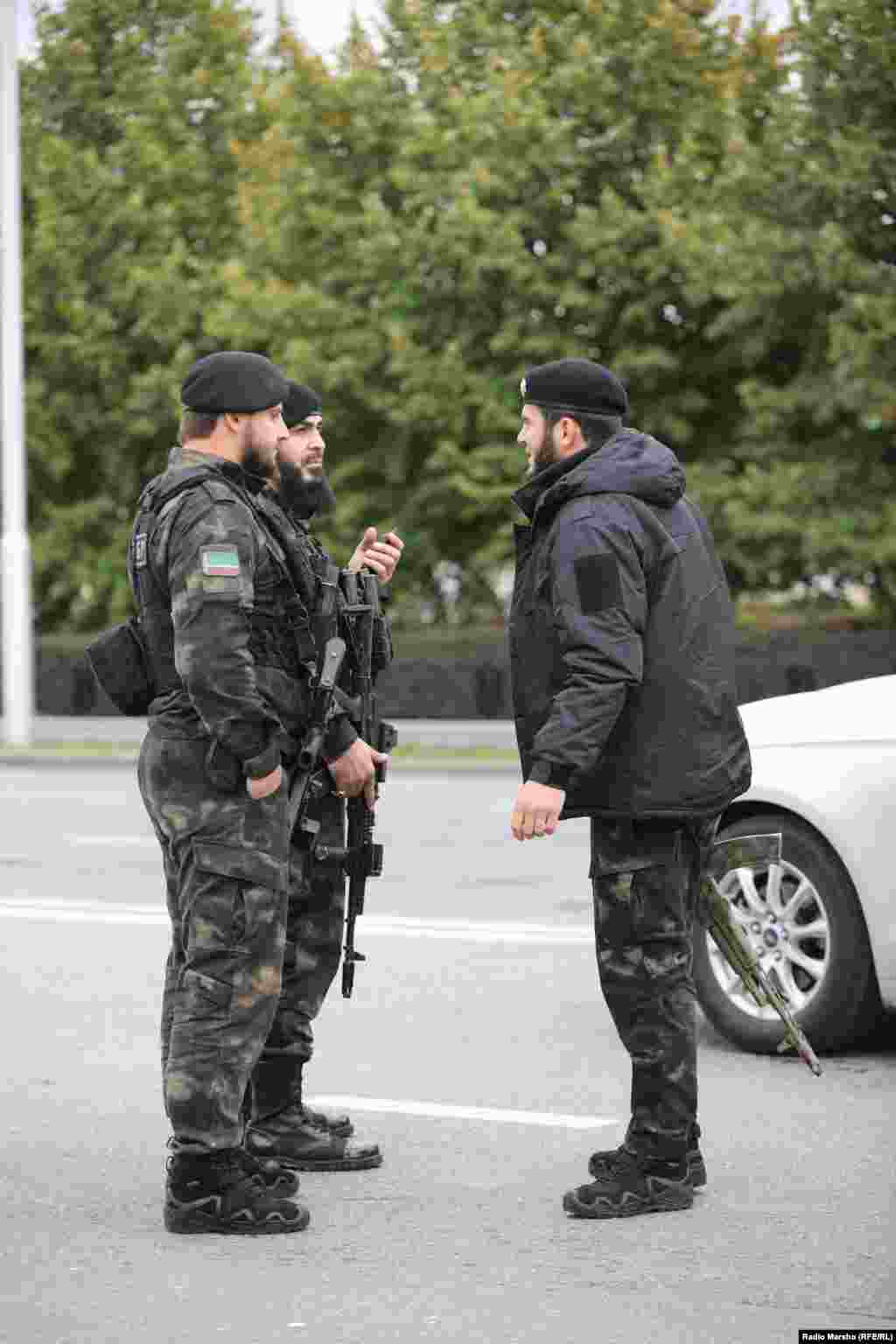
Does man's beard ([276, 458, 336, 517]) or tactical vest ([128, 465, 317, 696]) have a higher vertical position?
man's beard ([276, 458, 336, 517])

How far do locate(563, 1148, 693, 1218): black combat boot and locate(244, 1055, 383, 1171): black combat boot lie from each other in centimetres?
65

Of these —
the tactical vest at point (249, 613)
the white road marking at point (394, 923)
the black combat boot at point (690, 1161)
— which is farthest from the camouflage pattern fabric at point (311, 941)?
the white road marking at point (394, 923)

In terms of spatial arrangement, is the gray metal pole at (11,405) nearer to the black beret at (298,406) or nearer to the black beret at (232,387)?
the black beret at (298,406)

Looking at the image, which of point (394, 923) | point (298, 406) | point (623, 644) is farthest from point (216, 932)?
point (394, 923)

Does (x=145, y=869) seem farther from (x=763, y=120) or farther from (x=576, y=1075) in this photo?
(x=763, y=120)

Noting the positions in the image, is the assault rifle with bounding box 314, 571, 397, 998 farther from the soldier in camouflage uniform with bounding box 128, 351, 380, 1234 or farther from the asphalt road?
the asphalt road

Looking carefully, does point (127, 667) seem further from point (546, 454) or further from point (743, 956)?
point (743, 956)

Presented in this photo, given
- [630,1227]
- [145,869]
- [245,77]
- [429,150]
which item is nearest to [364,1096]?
[630,1227]

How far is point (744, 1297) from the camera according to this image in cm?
458

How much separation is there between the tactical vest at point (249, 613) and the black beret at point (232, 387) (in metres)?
0.15

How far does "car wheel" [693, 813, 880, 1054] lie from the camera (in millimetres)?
6852

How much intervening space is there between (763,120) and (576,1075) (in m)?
22.2

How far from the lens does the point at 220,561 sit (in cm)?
505

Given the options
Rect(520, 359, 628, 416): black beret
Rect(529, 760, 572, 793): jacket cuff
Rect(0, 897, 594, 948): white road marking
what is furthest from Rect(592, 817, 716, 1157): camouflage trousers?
Rect(0, 897, 594, 948): white road marking
